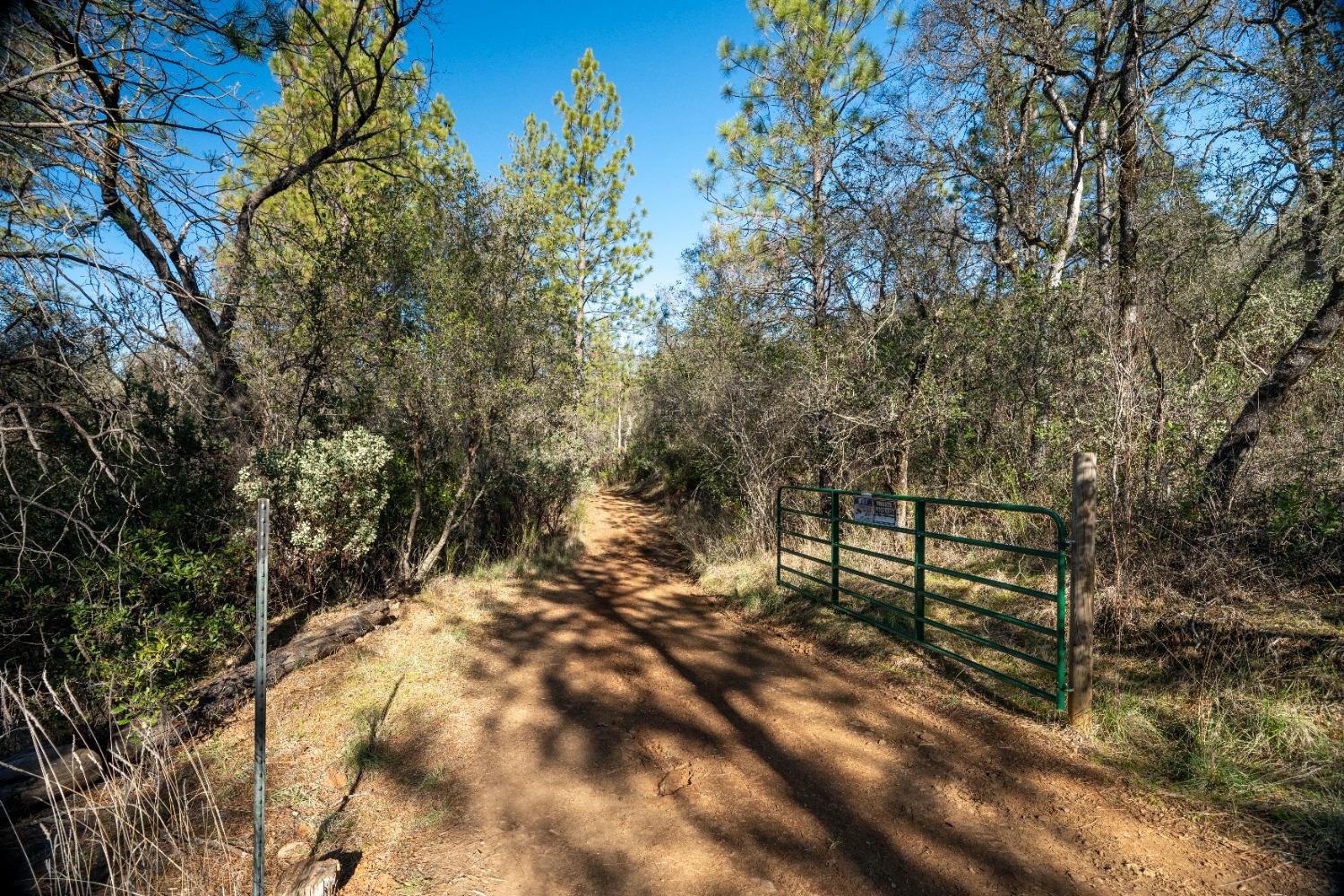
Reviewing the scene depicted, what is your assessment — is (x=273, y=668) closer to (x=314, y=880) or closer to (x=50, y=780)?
(x=50, y=780)

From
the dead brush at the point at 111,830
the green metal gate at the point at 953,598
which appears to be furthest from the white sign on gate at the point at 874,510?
the dead brush at the point at 111,830

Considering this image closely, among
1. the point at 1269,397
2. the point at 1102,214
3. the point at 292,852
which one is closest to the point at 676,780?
the point at 292,852

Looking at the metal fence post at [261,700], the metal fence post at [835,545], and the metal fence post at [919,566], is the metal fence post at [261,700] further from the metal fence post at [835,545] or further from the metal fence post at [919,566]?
the metal fence post at [835,545]

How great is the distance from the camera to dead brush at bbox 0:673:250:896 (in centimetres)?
251

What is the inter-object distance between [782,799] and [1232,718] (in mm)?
2788

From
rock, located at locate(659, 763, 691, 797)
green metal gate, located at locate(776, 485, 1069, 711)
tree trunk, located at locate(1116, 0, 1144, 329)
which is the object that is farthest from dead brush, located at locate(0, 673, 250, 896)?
tree trunk, located at locate(1116, 0, 1144, 329)

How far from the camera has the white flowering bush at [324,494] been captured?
5773mm

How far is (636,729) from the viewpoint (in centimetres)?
432

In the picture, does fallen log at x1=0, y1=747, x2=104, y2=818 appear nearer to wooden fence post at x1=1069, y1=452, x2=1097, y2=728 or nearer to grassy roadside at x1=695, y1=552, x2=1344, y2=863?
grassy roadside at x1=695, y1=552, x2=1344, y2=863

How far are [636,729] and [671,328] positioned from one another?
13868mm

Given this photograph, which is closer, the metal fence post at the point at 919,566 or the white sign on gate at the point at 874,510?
the metal fence post at the point at 919,566

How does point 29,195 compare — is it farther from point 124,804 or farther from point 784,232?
point 784,232

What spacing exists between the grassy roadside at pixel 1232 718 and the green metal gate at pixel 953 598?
32 cm

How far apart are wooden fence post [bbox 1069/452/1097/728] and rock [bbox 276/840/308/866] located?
4.76 metres
